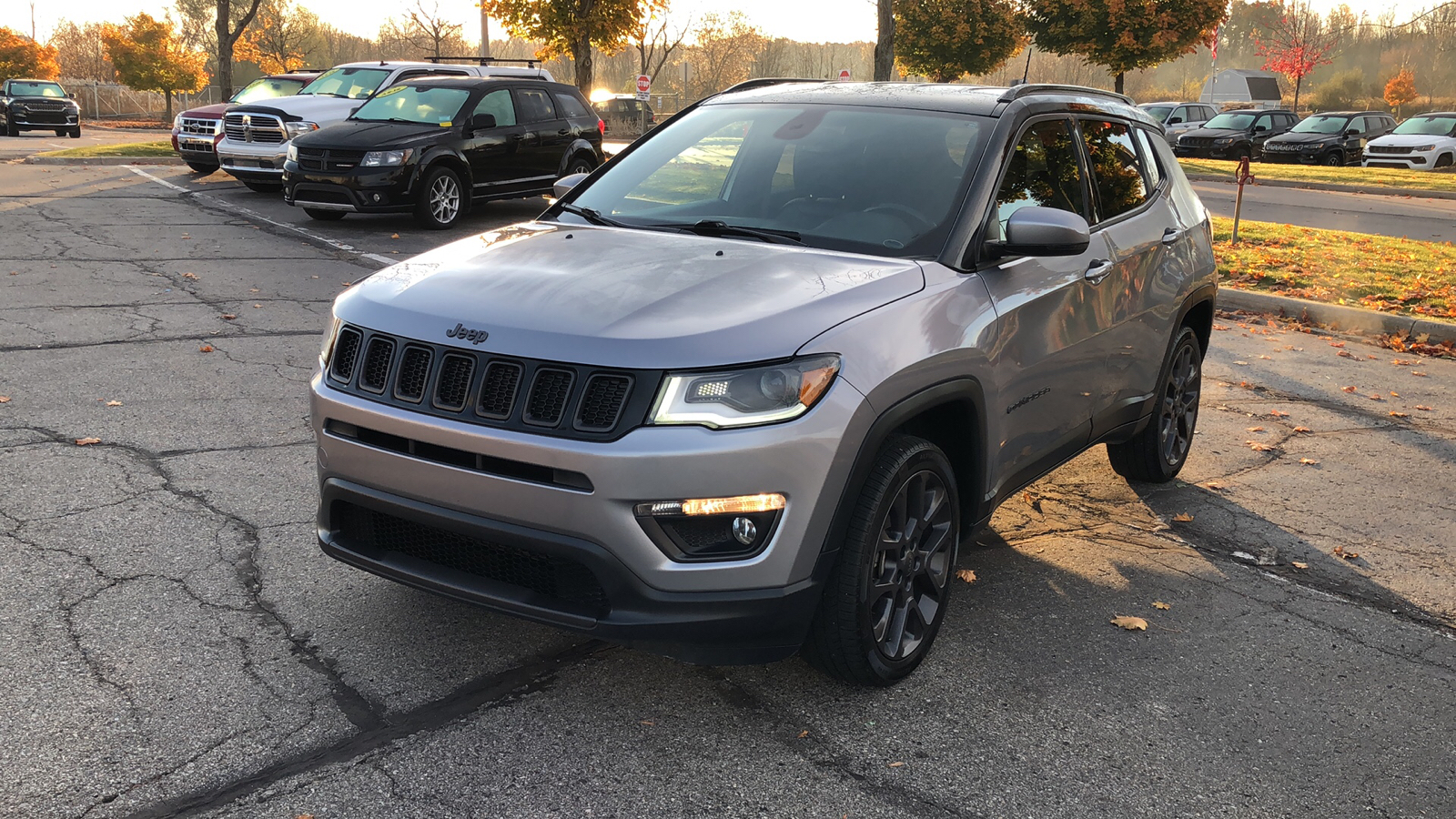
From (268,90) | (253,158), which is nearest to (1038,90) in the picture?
(253,158)

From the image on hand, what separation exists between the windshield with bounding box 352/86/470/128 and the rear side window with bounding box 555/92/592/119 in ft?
4.97

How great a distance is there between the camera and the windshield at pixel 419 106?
14180mm

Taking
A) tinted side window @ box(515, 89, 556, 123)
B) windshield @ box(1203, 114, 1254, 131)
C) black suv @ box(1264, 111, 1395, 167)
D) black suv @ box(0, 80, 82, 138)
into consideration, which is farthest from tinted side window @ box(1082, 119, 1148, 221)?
black suv @ box(0, 80, 82, 138)

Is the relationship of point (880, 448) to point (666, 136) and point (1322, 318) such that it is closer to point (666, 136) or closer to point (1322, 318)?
point (666, 136)

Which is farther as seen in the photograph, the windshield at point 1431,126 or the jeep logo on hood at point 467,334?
the windshield at point 1431,126

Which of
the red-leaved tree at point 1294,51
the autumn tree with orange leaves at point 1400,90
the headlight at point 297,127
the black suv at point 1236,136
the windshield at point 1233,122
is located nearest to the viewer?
the headlight at point 297,127

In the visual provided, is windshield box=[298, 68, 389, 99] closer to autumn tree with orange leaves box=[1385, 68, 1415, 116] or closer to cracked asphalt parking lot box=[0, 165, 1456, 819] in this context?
cracked asphalt parking lot box=[0, 165, 1456, 819]

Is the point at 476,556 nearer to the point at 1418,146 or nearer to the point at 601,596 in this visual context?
the point at 601,596

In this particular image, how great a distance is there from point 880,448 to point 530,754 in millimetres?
1288

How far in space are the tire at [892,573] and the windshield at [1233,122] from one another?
121ft

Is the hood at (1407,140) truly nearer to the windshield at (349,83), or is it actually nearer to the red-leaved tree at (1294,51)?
the windshield at (349,83)

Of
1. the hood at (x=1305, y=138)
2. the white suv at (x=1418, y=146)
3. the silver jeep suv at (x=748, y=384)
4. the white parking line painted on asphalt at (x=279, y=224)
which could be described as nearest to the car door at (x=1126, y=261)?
the silver jeep suv at (x=748, y=384)

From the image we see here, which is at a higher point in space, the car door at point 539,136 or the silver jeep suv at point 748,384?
the car door at point 539,136

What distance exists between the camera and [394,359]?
329 centimetres
